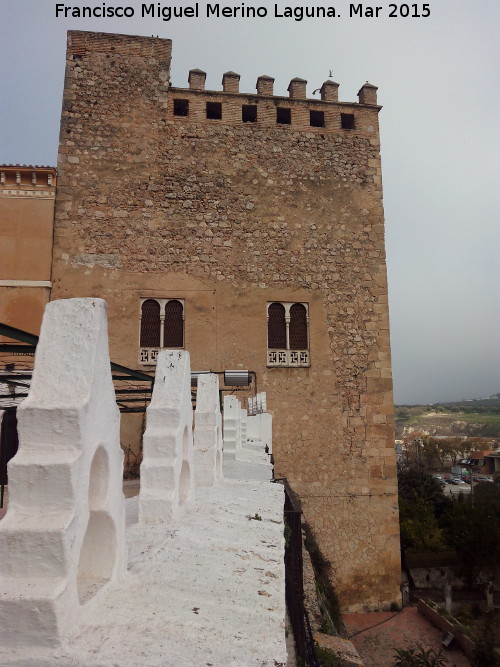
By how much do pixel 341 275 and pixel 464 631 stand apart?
29.7 ft

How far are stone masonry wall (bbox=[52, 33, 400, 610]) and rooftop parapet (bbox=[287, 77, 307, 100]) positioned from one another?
0.38m

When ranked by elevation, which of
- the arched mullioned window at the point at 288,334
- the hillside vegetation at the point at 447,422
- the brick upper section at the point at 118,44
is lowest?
the hillside vegetation at the point at 447,422

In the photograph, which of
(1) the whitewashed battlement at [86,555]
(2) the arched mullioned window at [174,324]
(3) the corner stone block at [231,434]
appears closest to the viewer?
(1) the whitewashed battlement at [86,555]

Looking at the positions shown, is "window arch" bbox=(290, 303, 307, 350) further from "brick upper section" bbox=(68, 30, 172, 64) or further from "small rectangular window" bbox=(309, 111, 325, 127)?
"brick upper section" bbox=(68, 30, 172, 64)

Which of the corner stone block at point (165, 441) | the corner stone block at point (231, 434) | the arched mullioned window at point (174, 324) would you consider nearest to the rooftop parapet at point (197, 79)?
the arched mullioned window at point (174, 324)

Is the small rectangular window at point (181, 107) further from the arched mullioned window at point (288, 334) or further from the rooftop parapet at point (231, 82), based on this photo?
the arched mullioned window at point (288, 334)

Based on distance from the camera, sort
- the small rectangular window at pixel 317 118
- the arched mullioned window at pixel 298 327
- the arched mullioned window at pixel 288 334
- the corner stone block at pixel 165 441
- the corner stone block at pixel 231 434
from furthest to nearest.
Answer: the small rectangular window at pixel 317 118 < the arched mullioned window at pixel 298 327 < the arched mullioned window at pixel 288 334 < the corner stone block at pixel 231 434 < the corner stone block at pixel 165 441

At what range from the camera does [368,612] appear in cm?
1096

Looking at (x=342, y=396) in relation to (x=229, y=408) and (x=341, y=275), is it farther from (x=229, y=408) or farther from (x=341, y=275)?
(x=229, y=408)

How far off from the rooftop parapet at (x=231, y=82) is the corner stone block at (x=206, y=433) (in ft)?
34.1

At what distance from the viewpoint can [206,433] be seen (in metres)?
4.23

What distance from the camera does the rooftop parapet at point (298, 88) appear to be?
42.6 feet

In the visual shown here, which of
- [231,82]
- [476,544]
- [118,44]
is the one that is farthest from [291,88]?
[476,544]

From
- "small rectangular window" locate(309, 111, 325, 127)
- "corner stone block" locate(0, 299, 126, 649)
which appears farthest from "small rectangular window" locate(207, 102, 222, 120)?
"corner stone block" locate(0, 299, 126, 649)
